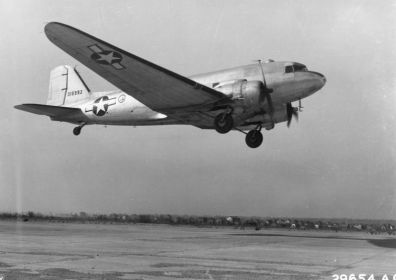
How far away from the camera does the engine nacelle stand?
18.8m

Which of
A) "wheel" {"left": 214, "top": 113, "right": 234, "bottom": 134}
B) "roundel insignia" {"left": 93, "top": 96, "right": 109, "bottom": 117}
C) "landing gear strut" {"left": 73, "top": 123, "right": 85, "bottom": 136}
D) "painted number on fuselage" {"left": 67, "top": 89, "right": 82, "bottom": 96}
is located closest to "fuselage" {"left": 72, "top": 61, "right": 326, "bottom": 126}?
"roundel insignia" {"left": 93, "top": 96, "right": 109, "bottom": 117}

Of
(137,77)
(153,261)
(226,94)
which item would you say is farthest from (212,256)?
(137,77)

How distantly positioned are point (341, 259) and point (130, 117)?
11829 mm

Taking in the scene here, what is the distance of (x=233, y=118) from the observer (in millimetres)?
19953

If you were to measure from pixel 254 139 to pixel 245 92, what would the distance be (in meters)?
3.91

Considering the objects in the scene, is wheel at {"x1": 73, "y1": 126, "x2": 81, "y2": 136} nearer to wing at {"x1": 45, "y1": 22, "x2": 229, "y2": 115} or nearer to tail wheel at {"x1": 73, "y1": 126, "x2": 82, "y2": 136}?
tail wheel at {"x1": 73, "y1": 126, "x2": 82, "y2": 136}

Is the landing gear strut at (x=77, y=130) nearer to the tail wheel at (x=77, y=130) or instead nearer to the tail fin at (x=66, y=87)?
the tail wheel at (x=77, y=130)

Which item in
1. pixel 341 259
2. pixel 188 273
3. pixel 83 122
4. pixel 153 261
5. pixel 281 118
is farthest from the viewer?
pixel 83 122

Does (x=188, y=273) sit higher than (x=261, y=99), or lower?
lower

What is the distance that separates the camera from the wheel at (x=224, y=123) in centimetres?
1980

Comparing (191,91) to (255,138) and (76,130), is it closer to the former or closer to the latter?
(255,138)

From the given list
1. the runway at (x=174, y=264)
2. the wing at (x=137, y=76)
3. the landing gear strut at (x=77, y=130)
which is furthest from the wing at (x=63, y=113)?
the runway at (x=174, y=264)

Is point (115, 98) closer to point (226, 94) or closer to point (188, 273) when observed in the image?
point (226, 94)

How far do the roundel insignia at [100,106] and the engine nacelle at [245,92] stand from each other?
6.31m
